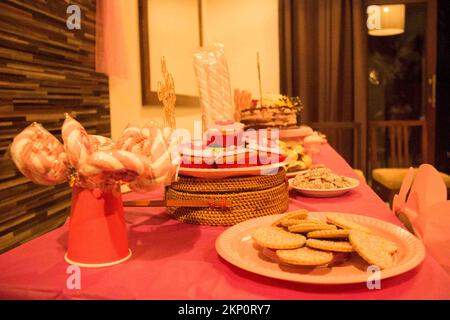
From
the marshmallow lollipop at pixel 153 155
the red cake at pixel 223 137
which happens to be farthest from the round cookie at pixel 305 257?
the red cake at pixel 223 137

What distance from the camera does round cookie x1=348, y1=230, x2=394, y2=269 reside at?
642 millimetres

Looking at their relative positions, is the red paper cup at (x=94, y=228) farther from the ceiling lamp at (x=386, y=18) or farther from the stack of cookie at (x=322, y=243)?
the ceiling lamp at (x=386, y=18)

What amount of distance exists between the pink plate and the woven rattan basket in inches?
2.5

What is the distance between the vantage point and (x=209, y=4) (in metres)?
4.59

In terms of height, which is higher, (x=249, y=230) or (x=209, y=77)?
(x=209, y=77)

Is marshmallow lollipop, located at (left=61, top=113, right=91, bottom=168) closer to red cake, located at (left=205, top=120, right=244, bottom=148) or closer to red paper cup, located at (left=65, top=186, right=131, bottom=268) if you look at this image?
red paper cup, located at (left=65, top=186, right=131, bottom=268)

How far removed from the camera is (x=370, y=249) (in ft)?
2.18

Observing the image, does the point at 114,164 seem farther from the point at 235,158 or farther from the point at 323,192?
the point at 323,192

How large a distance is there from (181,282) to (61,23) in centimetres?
144

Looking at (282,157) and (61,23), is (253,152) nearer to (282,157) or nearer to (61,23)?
(282,157)

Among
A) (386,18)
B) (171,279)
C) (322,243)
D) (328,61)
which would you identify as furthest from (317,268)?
(386,18)

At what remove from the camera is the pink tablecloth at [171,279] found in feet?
2.04

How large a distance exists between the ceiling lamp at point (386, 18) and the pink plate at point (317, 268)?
3979 mm
